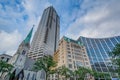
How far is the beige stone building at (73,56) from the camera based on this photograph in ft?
252

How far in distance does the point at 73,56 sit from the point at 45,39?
8114 centimetres

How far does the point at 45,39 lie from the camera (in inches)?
6156

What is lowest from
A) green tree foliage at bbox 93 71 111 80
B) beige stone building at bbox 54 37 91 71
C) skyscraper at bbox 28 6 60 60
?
green tree foliage at bbox 93 71 111 80

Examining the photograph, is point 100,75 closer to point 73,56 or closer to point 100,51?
point 73,56

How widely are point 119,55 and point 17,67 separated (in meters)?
62.1

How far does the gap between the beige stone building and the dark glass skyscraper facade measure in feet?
14.4

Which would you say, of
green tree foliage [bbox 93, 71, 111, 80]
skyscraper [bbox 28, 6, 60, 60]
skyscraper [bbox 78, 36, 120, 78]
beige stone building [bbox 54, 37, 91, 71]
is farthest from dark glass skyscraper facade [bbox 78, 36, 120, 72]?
skyscraper [bbox 28, 6, 60, 60]

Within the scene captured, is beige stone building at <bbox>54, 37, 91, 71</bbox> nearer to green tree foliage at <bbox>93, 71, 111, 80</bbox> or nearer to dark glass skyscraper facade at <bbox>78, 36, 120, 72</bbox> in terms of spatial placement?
dark glass skyscraper facade at <bbox>78, 36, 120, 72</bbox>

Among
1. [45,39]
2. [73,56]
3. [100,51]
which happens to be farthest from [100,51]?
[45,39]

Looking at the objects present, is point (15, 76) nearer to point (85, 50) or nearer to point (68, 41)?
point (68, 41)

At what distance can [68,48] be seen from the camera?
8612cm

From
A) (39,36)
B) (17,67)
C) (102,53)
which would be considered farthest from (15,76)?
(39,36)

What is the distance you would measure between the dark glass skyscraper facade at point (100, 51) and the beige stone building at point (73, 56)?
14.4ft

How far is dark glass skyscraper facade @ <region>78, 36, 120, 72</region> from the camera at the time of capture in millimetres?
75625
